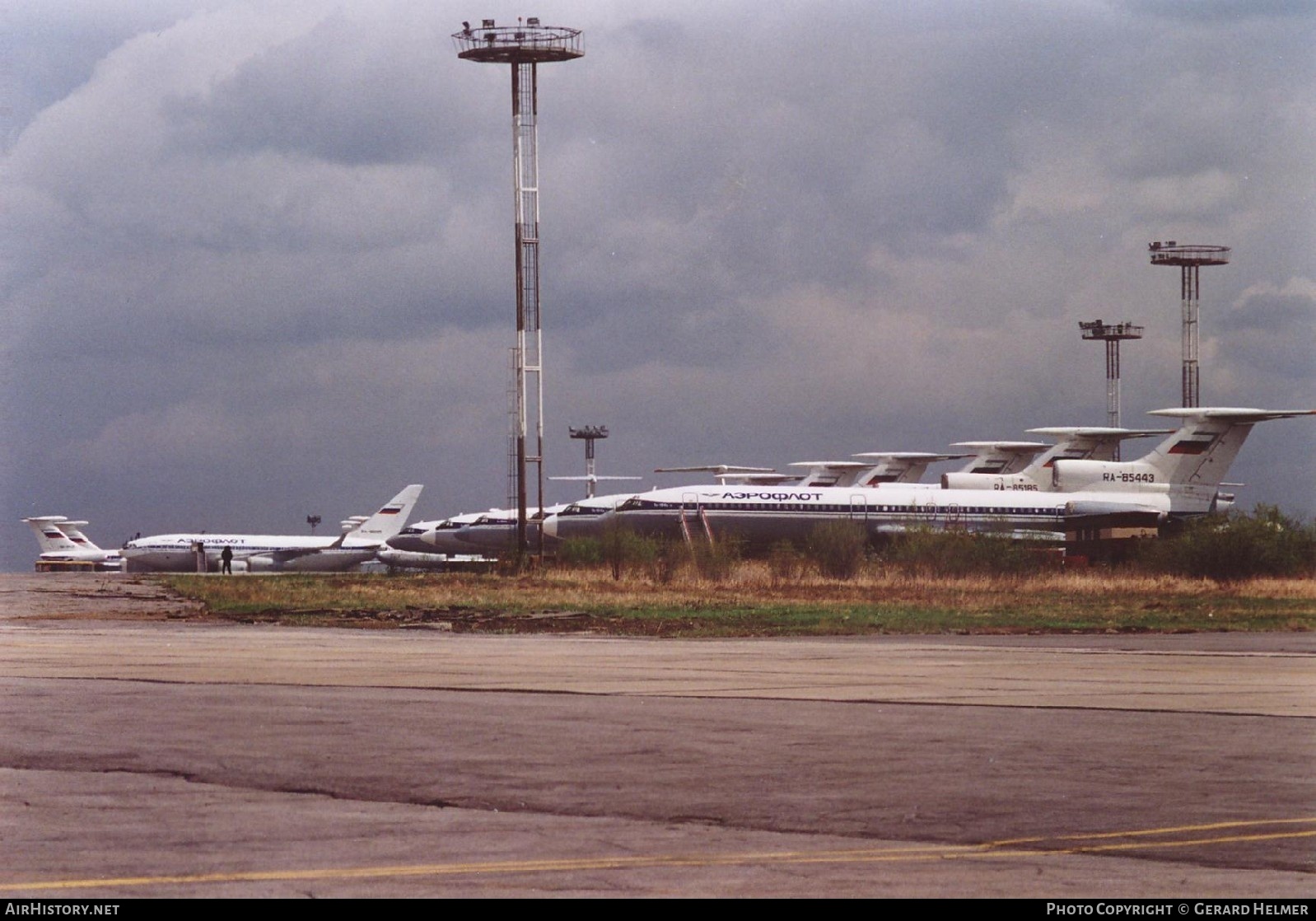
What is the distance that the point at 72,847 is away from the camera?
855cm

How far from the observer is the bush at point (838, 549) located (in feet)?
208

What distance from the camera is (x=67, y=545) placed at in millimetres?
114875

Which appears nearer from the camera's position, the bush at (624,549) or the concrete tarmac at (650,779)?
the concrete tarmac at (650,779)

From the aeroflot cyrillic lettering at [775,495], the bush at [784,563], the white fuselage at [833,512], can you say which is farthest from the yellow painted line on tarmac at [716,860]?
the aeroflot cyrillic lettering at [775,495]

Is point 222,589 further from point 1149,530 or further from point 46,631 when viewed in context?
point 1149,530

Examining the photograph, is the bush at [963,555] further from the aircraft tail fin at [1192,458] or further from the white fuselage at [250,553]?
the white fuselage at [250,553]

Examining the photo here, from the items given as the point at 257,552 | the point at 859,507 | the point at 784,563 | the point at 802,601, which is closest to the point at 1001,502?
the point at 859,507

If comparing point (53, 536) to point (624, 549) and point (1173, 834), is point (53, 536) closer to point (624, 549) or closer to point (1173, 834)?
point (624, 549)

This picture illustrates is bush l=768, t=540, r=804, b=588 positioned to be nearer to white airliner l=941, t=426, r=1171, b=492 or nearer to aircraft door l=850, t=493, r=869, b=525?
aircraft door l=850, t=493, r=869, b=525

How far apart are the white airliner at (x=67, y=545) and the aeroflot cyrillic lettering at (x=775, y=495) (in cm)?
5670

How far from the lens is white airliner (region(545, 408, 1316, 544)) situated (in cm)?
6869

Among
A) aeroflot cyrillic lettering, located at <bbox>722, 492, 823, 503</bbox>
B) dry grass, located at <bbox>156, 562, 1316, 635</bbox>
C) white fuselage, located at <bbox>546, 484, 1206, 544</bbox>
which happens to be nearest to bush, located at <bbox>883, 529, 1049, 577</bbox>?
dry grass, located at <bbox>156, 562, 1316, 635</bbox>

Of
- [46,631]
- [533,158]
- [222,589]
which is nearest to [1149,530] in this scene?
[533,158]
